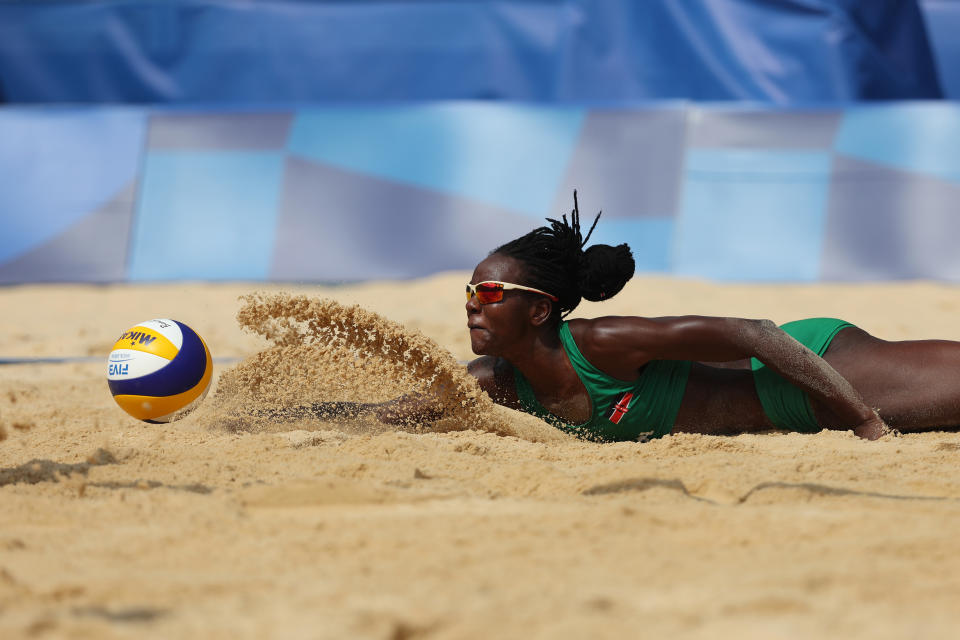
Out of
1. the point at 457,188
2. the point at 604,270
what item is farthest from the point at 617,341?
the point at 457,188

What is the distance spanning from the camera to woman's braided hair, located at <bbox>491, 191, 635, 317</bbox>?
328 centimetres

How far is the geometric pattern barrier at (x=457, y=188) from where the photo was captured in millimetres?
6676

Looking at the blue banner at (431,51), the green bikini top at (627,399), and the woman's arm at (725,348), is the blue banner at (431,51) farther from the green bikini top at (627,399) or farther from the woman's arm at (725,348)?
the woman's arm at (725,348)

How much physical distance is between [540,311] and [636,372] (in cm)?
38

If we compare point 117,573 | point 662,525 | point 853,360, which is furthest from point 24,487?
point 853,360

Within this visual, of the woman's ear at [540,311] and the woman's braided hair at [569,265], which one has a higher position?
the woman's braided hair at [569,265]

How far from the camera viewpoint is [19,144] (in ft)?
25.2

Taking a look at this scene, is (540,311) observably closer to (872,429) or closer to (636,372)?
(636,372)

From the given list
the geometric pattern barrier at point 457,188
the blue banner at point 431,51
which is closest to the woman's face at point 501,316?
the geometric pattern barrier at point 457,188

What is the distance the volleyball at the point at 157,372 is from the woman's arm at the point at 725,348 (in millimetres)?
1397

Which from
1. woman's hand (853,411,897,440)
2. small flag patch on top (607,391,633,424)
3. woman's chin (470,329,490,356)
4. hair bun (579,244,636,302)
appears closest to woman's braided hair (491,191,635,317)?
hair bun (579,244,636,302)

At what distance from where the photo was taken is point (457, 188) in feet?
23.5

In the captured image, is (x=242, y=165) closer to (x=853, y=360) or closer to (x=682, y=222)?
(x=682, y=222)

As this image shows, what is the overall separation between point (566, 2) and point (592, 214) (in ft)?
7.08
